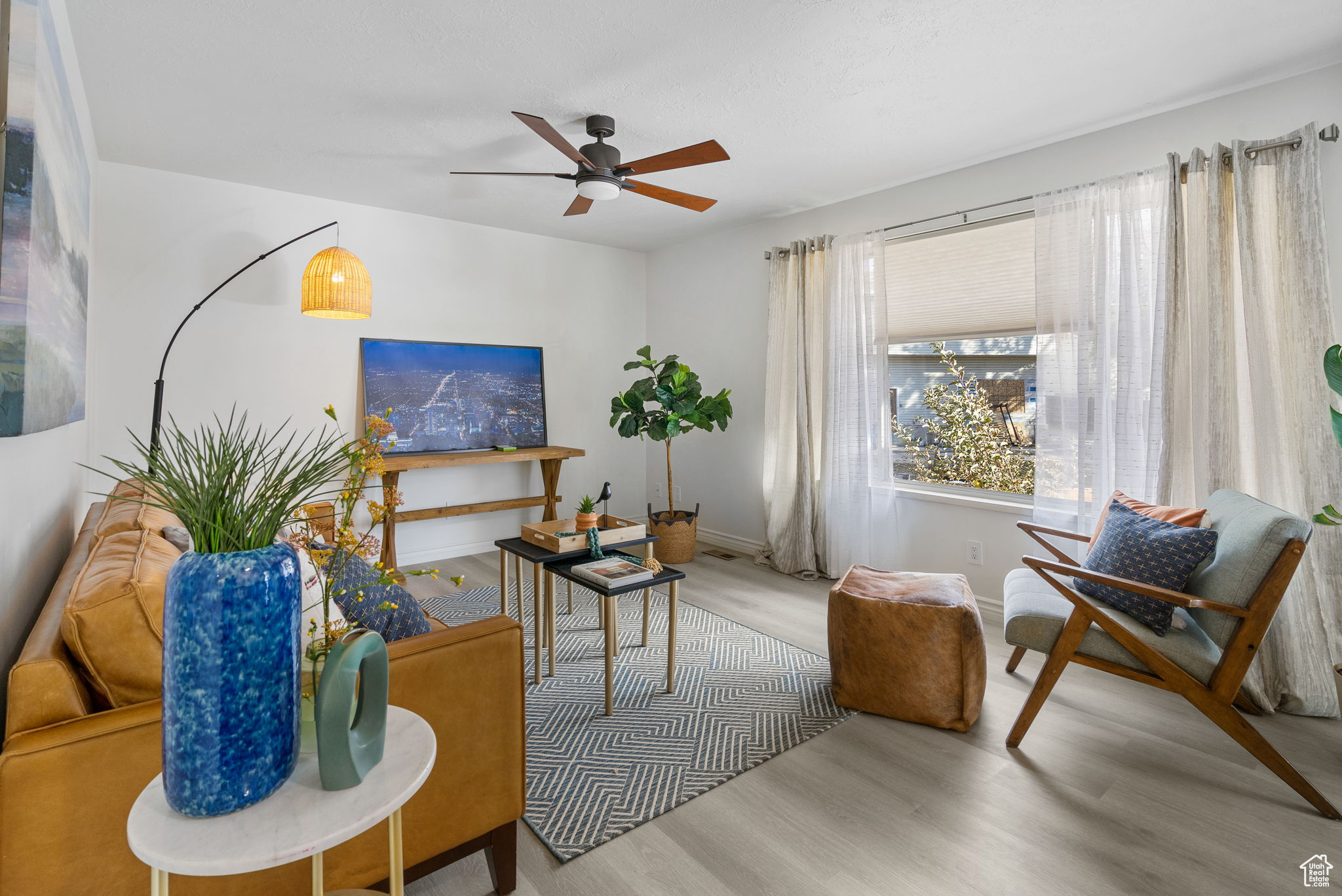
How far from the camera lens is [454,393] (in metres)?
4.57

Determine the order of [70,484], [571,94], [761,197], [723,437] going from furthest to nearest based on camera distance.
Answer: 1. [723,437]
2. [761,197]
3. [571,94]
4. [70,484]

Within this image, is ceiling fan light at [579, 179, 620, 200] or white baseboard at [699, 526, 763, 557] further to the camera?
white baseboard at [699, 526, 763, 557]

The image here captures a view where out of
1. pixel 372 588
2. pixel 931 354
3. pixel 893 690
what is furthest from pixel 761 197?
pixel 372 588

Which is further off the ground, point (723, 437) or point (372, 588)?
point (723, 437)

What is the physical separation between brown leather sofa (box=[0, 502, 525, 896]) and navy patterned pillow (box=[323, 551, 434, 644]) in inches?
11.3

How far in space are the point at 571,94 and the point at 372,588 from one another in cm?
213

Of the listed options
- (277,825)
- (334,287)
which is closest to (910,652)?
(277,825)

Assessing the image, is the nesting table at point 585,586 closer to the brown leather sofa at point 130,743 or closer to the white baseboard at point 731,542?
the brown leather sofa at point 130,743

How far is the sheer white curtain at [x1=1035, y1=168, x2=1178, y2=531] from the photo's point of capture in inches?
109

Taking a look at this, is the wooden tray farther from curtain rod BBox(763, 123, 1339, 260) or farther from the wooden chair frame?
curtain rod BBox(763, 123, 1339, 260)

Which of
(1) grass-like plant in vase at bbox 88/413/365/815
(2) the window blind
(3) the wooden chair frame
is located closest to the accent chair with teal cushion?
(3) the wooden chair frame

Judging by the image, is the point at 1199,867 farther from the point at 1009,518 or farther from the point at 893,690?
the point at 1009,518

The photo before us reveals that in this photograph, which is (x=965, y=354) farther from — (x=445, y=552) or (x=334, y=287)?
(x=445, y=552)

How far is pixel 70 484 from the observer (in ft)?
7.64
